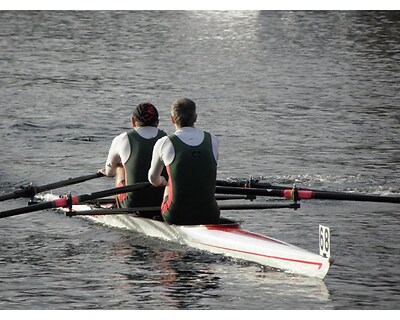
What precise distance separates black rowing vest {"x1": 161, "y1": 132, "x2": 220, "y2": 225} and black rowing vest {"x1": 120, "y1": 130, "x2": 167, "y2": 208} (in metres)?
0.69

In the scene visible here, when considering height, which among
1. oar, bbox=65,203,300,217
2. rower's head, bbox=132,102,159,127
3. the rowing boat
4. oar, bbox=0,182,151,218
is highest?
rower's head, bbox=132,102,159,127

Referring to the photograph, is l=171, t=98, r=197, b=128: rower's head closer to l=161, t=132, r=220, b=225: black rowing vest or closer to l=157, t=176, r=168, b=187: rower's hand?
l=161, t=132, r=220, b=225: black rowing vest

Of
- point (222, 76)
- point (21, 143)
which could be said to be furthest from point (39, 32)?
point (21, 143)

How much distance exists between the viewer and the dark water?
1381 cm

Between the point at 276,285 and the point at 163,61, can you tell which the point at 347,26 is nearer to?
the point at 163,61

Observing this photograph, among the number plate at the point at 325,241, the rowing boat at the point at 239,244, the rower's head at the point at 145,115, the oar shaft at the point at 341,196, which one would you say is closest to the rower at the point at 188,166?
the rowing boat at the point at 239,244

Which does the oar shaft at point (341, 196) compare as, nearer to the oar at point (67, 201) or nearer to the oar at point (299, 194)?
the oar at point (299, 194)

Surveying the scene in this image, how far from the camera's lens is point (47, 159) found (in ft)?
70.0

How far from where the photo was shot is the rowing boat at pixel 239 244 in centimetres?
1376

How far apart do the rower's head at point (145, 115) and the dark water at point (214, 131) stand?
4.46 ft

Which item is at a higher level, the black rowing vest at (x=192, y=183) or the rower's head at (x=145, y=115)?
the rower's head at (x=145, y=115)

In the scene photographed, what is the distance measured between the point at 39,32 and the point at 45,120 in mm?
14386

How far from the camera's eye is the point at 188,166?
1459cm

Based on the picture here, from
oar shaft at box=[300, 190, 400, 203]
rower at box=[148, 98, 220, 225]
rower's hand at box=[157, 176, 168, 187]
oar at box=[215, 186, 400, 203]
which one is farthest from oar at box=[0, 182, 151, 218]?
oar shaft at box=[300, 190, 400, 203]
